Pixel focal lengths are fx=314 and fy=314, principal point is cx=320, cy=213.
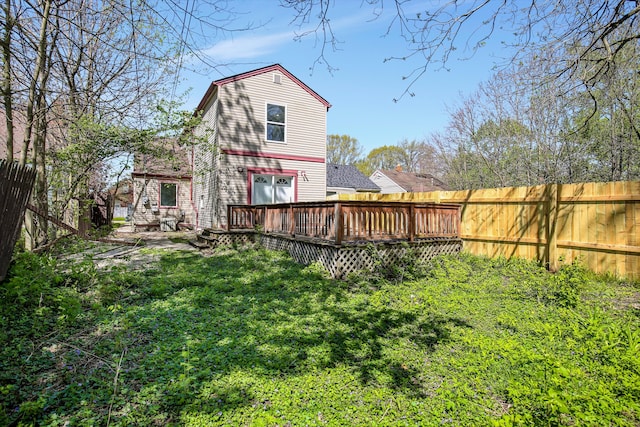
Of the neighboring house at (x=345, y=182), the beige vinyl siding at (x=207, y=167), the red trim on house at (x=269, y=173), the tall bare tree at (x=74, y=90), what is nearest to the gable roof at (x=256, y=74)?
the beige vinyl siding at (x=207, y=167)

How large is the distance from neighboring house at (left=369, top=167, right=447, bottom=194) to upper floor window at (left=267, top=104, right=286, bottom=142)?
1985cm

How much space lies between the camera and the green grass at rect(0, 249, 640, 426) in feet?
7.83

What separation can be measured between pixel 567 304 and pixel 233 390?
4.81m

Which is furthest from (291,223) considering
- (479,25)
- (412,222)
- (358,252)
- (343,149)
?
(343,149)

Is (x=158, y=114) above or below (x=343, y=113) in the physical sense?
below

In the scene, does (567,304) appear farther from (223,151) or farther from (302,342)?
(223,151)

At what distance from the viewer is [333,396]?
8.55 ft

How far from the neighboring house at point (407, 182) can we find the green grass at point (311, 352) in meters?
25.7

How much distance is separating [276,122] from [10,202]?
30.9 ft

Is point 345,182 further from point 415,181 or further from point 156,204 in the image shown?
point 156,204

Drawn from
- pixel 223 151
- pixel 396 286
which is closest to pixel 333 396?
pixel 396 286

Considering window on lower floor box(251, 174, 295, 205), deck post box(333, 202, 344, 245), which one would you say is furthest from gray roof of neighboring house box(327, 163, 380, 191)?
deck post box(333, 202, 344, 245)

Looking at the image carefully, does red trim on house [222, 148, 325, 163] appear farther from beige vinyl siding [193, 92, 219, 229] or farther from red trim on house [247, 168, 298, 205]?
beige vinyl siding [193, 92, 219, 229]

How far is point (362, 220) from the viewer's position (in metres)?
6.50
